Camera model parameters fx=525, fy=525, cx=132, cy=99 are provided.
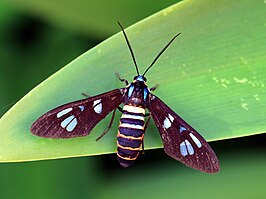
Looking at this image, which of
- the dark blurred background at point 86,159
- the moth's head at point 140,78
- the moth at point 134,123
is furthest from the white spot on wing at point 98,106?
the dark blurred background at point 86,159

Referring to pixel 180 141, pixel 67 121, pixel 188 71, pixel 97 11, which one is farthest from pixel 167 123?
pixel 97 11

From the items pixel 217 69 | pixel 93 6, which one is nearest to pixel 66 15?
pixel 93 6

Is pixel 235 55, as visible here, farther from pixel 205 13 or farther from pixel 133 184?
pixel 133 184

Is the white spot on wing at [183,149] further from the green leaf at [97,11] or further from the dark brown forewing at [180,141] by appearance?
the green leaf at [97,11]

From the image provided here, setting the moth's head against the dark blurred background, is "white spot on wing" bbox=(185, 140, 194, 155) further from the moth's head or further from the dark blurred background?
the dark blurred background

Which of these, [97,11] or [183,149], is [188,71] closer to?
[183,149]
